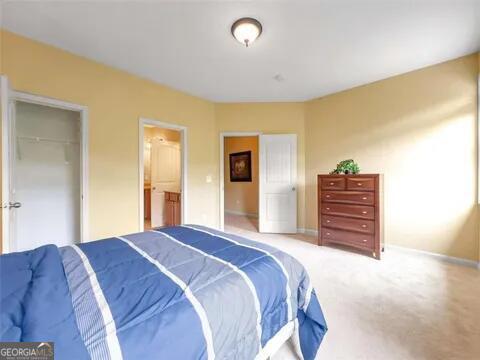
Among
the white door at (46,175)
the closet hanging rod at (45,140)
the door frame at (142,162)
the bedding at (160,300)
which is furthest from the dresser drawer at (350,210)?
the closet hanging rod at (45,140)

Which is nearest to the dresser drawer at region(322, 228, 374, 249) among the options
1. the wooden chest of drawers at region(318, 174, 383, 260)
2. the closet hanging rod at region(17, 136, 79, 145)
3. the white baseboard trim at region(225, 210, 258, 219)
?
the wooden chest of drawers at region(318, 174, 383, 260)

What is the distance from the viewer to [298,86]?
3641mm

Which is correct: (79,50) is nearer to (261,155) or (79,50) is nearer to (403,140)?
(261,155)

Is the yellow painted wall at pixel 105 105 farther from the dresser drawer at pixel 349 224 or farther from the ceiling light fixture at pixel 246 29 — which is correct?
the dresser drawer at pixel 349 224

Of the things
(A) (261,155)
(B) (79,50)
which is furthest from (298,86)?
(B) (79,50)

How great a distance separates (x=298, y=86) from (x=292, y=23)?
1.57 meters

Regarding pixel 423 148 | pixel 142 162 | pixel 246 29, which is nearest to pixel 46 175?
pixel 142 162

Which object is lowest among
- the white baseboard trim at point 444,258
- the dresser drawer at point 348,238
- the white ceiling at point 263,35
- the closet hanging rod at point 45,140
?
the white baseboard trim at point 444,258

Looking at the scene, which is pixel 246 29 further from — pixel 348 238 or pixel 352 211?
pixel 348 238

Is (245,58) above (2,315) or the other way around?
above

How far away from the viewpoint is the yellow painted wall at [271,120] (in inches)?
173

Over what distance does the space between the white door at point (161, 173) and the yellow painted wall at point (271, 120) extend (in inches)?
53.3

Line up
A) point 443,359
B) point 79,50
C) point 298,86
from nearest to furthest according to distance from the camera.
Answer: point 443,359 → point 79,50 → point 298,86

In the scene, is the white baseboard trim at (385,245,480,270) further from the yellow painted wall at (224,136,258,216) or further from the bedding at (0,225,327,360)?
the yellow painted wall at (224,136,258,216)
